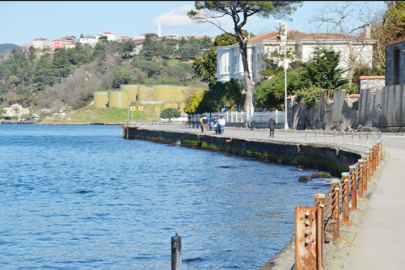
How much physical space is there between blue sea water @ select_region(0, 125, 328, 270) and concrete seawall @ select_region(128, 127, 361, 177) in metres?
0.92

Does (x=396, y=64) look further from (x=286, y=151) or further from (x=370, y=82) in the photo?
(x=286, y=151)

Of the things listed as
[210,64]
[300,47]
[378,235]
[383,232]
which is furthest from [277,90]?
[378,235]

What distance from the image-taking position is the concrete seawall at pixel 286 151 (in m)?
26.1

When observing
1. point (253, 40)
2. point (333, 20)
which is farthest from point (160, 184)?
point (253, 40)

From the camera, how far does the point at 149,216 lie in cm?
1867

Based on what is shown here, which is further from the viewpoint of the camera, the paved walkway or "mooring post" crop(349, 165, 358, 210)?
"mooring post" crop(349, 165, 358, 210)

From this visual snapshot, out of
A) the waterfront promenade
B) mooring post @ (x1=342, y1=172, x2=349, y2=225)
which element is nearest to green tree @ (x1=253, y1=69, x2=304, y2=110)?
the waterfront promenade

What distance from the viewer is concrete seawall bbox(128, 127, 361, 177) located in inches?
1029

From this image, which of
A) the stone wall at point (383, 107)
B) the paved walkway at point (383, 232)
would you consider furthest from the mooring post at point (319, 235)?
the stone wall at point (383, 107)

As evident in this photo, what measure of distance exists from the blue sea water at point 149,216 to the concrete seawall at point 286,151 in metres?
0.92

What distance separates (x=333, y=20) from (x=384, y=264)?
173 ft

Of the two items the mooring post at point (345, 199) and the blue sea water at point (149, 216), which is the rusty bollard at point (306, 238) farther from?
the blue sea water at point (149, 216)

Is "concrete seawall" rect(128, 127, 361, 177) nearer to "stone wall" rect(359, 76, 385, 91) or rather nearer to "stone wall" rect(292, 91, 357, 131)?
"stone wall" rect(292, 91, 357, 131)

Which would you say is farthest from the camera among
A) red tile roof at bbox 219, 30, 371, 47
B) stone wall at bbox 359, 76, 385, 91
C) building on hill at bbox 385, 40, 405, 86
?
red tile roof at bbox 219, 30, 371, 47
